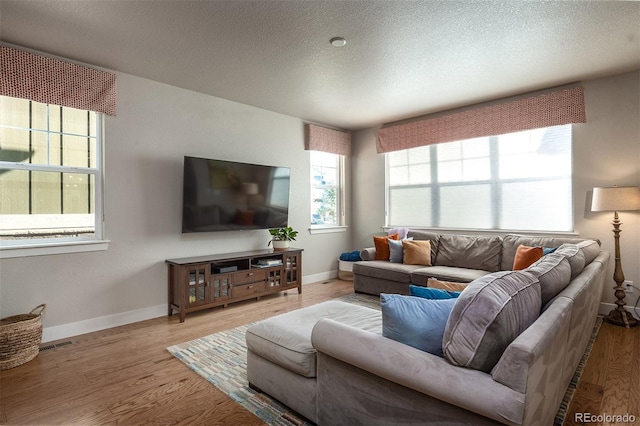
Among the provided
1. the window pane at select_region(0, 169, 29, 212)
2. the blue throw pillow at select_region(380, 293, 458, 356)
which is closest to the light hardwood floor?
the blue throw pillow at select_region(380, 293, 458, 356)

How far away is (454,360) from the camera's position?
4.06ft

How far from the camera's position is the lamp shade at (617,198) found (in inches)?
124

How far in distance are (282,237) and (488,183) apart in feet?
9.08

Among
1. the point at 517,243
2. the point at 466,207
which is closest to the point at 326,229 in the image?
the point at 466,207

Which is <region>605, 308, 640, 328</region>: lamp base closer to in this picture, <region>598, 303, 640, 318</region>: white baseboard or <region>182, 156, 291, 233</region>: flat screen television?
<region>598, 303, 640, 318</region>: white baseboard

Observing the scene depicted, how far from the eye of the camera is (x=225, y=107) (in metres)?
4.17

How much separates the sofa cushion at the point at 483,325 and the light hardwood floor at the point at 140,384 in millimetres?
1105

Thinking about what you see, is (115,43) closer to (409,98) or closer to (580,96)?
(409,98)

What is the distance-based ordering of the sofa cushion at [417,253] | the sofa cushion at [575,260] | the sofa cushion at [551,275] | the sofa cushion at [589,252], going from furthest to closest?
the sofa cushion at [417,253] < the sofa cushion at [589,252] < the sofa cushion at [575,260] < the sofa cushion at [551,275]

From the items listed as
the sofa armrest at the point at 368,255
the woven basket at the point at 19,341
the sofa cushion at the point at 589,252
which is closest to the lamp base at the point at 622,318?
the sofa cushion at the point at 589,252

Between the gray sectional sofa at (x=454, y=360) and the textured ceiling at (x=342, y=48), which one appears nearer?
the gray sectional sofa at (x=454, y=360)

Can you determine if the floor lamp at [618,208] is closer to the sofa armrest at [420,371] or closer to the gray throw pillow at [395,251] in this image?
the gray throw pillow at [395,251]

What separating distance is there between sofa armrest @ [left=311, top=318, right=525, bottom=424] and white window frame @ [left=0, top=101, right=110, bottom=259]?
260 cm

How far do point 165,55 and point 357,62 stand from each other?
168 cm
